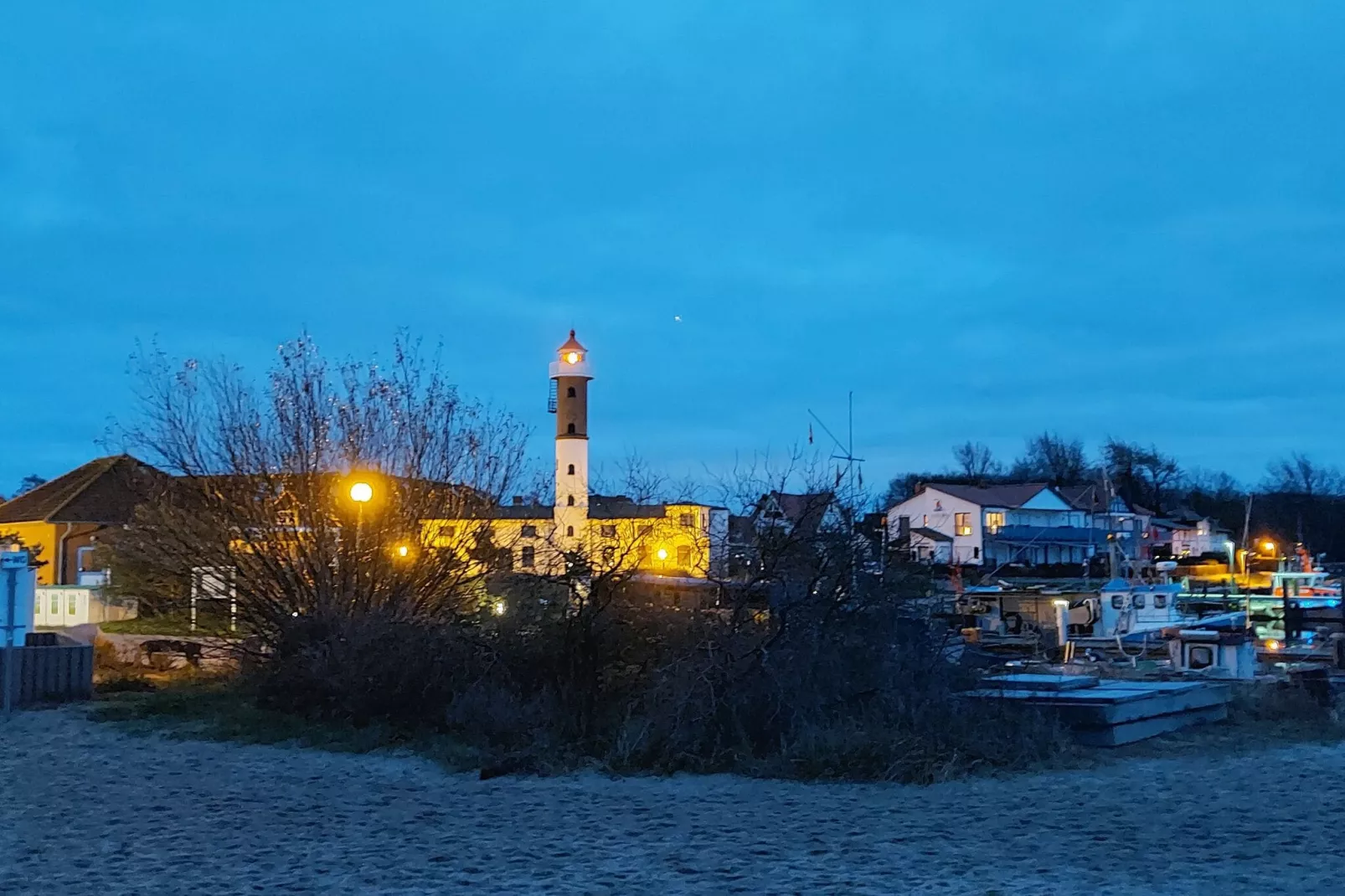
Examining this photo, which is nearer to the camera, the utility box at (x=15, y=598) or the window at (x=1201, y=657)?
the utility box at (x=15, y=598)

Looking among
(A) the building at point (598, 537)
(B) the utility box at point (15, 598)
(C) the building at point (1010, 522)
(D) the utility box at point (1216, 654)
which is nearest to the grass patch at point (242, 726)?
(B) the utility box at point (15, 598)

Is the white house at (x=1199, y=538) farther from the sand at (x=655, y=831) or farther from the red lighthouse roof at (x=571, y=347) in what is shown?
the sand at (x=655, y=831)

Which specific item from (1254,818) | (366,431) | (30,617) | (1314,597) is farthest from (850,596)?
(1314,597)

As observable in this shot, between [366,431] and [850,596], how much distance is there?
29.0 feet

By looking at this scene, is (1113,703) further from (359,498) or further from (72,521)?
(72,521)

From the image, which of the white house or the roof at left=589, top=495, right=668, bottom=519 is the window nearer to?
the roof at left=589, top=495, right=668, bottom=519

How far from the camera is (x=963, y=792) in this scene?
11.6 meters

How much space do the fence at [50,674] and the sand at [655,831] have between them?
5.35 m

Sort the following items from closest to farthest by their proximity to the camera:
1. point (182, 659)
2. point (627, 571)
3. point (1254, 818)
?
point (1254, 818), point (627, 571), point (182, 659)

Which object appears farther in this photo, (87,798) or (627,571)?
(627,571)

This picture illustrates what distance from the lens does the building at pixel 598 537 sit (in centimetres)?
1552

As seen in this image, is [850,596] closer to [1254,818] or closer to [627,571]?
[627,571]

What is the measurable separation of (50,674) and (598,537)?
859 centimetres

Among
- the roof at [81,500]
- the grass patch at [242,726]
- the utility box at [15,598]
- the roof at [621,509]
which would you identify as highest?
the roof at [81,500]
